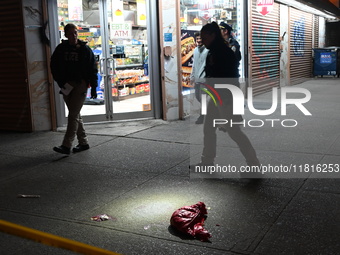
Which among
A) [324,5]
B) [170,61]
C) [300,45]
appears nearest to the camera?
[170,61]

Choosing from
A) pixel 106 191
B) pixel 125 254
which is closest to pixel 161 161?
pixel 106 191

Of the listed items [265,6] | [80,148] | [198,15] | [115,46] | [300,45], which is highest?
[265,6]

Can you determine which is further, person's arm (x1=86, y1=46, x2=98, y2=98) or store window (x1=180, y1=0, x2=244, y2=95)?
store window (x1=180, y1=0, x2=244, y2=95)

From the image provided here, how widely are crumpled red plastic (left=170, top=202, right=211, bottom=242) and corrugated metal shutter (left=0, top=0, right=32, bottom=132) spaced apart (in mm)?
5226

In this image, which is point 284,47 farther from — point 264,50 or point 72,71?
point 72,71

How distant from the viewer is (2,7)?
26.8 ft

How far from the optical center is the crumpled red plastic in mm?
3671

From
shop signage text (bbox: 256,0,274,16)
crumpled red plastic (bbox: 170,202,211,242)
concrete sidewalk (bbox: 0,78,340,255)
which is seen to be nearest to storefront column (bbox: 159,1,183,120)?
concrete sidewalk (bbox: 0,78,340,255)

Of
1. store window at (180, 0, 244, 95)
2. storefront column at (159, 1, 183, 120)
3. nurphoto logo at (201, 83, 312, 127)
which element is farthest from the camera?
store window at (180, 0, 244, 95)

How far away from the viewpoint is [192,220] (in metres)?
3.83

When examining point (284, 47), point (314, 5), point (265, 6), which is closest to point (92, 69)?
point (265, 6)

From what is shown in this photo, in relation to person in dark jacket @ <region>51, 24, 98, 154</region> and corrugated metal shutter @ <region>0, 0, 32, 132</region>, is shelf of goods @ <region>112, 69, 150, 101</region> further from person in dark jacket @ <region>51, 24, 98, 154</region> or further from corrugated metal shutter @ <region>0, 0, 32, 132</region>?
person in dark jacket @ <region>51, 24, 98, 154</region>

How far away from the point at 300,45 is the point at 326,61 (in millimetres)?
1917

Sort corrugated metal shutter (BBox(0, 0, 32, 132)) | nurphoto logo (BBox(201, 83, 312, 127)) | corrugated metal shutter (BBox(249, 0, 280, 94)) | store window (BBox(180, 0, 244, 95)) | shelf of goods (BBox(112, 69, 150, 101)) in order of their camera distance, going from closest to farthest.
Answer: nurphoto logo (BBox(201, 83, 312, 127)) → corrugated metal shutter (BBox(0, 0, 32, 132)) → shelf of goods (BBox(112, 69, 150, 101)) → store window (BBox(180, 0, 244, 95)) → corrugated metal shutter (BBox(249, 0, 280, 94))
